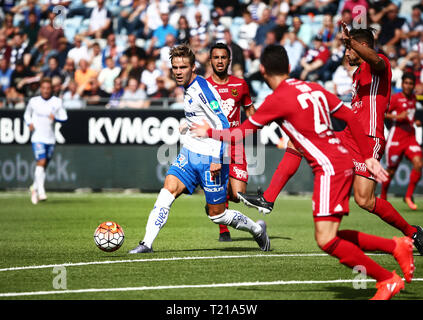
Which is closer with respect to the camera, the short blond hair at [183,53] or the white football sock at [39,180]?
the short blond hair at [183,53]

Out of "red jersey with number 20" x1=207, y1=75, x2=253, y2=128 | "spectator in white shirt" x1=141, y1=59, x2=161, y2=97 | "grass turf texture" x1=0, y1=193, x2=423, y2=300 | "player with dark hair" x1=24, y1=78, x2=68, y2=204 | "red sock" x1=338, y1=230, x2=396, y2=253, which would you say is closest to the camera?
"red sock" x1=338, y1=230, x2=396, y2=253

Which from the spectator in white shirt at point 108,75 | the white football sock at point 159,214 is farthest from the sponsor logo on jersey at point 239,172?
the spectator in white shirt at point 108,75

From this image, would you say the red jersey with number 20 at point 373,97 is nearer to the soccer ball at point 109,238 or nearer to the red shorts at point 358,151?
the red shorts at point 358,151

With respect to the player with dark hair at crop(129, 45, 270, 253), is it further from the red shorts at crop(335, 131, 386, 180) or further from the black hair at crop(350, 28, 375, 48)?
the black hair at crop(350, 28, 375, 48)

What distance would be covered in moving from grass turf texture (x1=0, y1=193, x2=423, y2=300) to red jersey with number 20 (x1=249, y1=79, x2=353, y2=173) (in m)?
1.24

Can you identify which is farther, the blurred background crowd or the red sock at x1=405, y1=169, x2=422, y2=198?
the blurred background crowd

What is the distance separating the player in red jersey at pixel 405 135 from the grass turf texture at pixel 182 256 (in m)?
1.28

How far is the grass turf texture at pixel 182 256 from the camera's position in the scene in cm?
728

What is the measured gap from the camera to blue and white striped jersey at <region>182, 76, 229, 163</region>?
9.45 metres

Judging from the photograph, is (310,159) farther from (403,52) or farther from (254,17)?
(254,17)

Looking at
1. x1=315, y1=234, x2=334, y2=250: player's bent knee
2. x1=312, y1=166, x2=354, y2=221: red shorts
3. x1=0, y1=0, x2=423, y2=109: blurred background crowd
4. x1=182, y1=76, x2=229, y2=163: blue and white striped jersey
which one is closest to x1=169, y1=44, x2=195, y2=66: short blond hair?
x1=182, y1=76, x2=229, y2=163: blue and white striped jersey

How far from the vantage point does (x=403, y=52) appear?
20.3 meters

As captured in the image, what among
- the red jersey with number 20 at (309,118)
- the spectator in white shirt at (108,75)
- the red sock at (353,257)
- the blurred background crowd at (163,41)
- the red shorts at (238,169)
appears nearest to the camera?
the red sock at (353,257)

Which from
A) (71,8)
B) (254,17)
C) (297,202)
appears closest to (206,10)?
(254,17)
